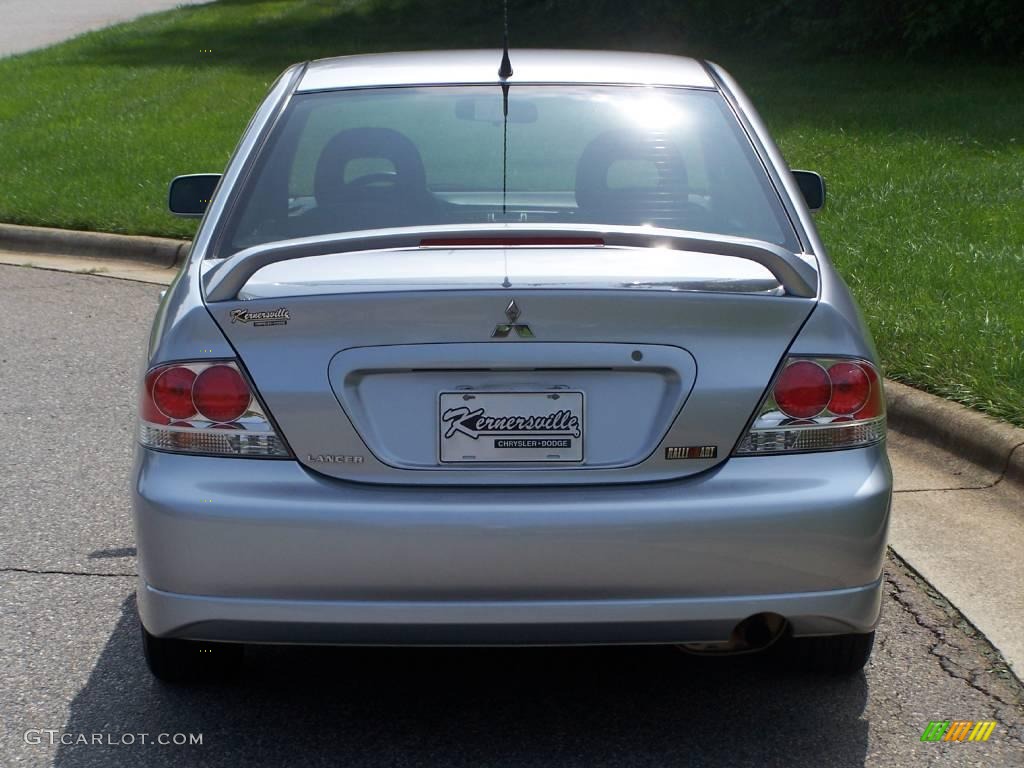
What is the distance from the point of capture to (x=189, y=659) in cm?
370

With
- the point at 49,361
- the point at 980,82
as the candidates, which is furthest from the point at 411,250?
the point at 980,82

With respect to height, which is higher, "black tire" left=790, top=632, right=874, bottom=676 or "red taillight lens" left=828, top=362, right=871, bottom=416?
"red taillight lens" left=828, top=362, right=871, bottom=416

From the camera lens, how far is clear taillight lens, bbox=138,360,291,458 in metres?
3.18

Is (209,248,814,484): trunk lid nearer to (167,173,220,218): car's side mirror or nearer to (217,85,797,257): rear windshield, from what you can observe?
(217,85,797,257): rear windshield

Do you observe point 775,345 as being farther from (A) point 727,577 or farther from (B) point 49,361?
(B) point 49,361

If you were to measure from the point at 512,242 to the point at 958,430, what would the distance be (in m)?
A: 2.86

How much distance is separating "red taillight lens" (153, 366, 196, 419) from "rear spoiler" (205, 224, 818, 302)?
0.63ft

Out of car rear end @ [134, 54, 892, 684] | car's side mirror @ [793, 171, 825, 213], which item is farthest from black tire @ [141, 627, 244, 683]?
car's side mirror @ [793, 171, 825, 213]

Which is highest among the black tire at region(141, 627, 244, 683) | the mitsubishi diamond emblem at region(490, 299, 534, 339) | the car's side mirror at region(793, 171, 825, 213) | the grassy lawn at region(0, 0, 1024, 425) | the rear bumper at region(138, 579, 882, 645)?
the mitsubishi diamond emblem at region(490, 299, 534, 339)

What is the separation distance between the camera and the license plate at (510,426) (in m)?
3.13

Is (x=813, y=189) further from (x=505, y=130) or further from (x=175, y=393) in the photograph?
(x=175, y=393)

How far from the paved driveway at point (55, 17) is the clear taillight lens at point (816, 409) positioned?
22.4 m

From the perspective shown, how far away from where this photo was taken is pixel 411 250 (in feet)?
11.2
